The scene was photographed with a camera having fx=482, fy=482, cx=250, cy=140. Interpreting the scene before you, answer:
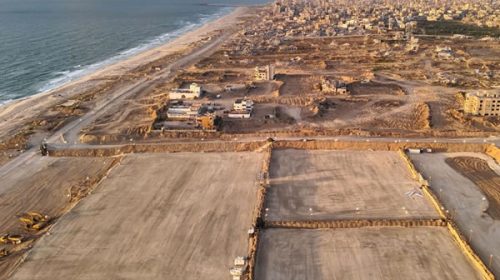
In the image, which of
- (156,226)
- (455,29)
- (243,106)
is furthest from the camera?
(455,29)

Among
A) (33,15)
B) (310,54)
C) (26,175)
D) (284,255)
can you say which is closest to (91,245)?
(284,255)

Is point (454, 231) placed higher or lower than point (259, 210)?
lower

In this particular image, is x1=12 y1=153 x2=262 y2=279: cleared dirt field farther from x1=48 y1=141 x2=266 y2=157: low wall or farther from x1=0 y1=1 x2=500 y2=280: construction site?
x1=48 y1=141 x2=266 y2=157: low wall

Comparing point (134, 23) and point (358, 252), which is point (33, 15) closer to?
point (134, 23)

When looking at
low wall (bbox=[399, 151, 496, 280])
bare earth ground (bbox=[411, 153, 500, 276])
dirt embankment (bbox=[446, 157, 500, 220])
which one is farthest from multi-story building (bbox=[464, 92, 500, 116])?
low wall (bbox=[399, 151, 496, 280])

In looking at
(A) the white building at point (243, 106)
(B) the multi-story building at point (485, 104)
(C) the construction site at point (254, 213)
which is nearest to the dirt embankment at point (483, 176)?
(C) the construction site at point (254, 213)

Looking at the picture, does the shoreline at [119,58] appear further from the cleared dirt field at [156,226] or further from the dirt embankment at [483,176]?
the dirt embankment at [483,176]

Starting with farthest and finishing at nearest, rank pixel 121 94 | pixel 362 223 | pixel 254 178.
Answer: pixel 121 94, pixel 254 178, pixel 362 223

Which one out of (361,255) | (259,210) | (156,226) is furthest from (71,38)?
(361,255)

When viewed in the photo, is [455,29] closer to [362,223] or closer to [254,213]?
[362,223]
